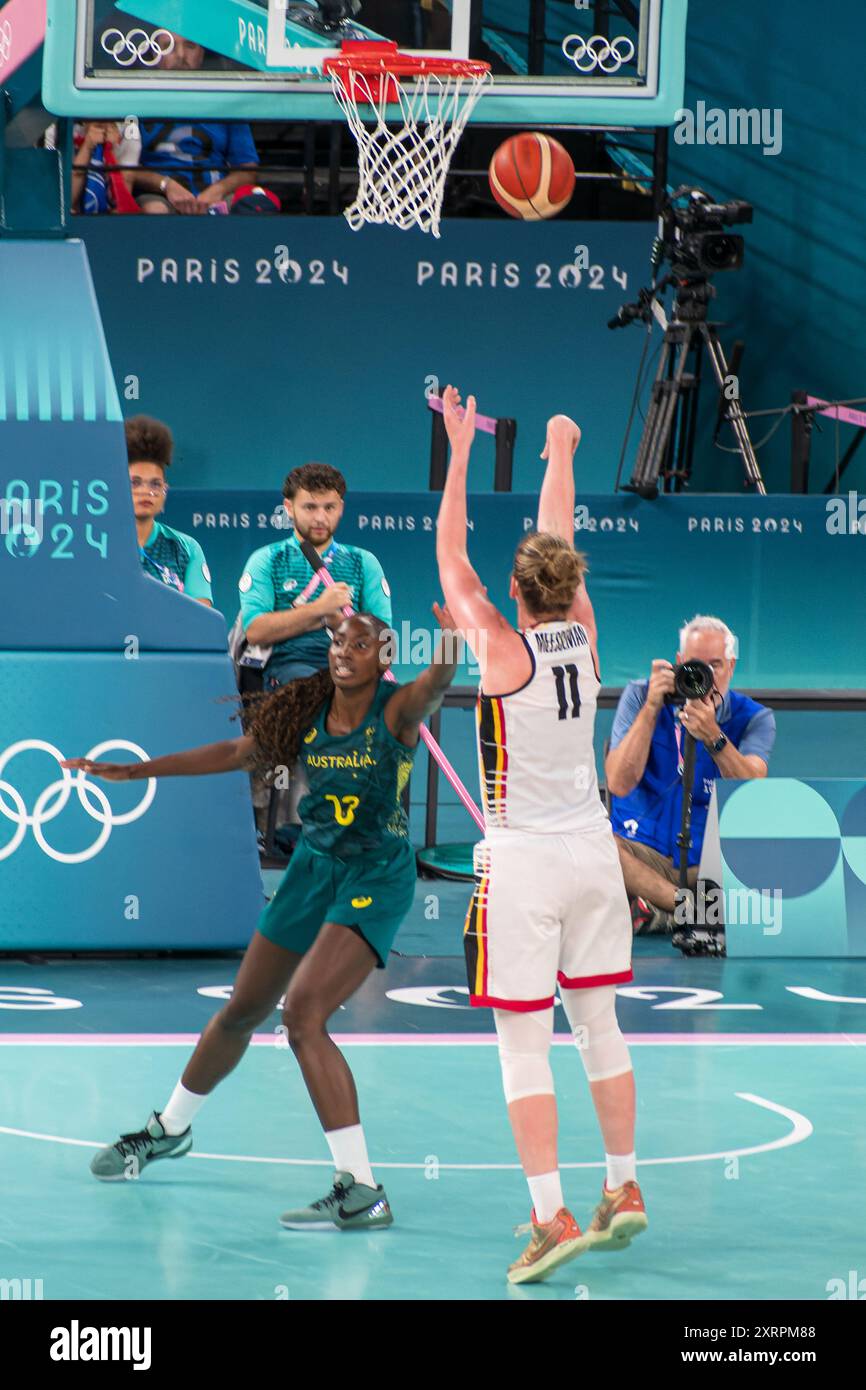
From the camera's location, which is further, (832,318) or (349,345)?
(832,318)

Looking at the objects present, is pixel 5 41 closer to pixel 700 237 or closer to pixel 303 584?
pixel 303 584

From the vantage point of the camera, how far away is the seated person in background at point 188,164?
49.8ft

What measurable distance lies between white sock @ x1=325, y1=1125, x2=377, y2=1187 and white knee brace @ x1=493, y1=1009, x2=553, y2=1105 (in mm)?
585

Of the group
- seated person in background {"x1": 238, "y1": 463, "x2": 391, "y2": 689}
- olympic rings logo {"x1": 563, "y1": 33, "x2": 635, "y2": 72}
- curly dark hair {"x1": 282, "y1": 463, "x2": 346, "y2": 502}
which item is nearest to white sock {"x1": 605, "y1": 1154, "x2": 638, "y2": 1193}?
seated person in background {"x1": 238, "y1": 463, "x2": 391, "y2": 689}

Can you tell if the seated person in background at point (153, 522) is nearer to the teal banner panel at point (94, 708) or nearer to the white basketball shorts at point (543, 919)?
the teal banner panel at point (94, 708)

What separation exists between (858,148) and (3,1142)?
13.4 metres

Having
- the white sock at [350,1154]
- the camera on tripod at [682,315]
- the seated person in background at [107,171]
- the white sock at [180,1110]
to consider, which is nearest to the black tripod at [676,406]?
the camera on tripod at [682,315]

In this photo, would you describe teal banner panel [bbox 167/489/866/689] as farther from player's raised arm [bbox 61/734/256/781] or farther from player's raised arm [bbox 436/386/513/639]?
player's raised arm [bbox 436/386/513/639]

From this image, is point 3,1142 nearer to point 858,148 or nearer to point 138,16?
point 138,16

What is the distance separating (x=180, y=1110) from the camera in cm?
569

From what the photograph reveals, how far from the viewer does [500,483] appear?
503 inches

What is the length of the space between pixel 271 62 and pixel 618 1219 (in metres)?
6.00

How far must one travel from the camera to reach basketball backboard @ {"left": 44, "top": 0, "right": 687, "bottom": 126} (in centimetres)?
867
